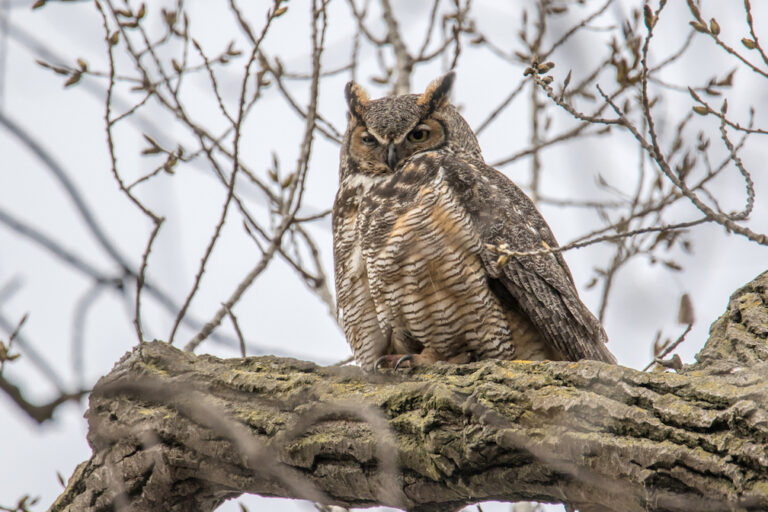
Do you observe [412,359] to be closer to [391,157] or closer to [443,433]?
[443,433]

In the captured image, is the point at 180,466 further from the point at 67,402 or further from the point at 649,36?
the point at 649,36

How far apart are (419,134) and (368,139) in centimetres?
25

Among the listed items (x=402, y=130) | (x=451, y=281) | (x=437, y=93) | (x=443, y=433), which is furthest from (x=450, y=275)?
(x=437, y=93)

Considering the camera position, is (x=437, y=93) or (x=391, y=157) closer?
(x=391, y=157)

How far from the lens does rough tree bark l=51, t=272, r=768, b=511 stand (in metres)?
1.79

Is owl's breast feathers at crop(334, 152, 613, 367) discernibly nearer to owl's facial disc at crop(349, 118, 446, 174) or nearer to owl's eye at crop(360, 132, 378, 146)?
owl's facial disc at crop(349, 118, 446, 174)

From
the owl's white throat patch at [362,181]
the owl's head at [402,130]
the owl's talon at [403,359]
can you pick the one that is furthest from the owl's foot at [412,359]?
the owl's head at [402,130]

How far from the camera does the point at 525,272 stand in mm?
2971

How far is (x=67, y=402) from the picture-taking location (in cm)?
88

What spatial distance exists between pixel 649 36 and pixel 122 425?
2.00 metres

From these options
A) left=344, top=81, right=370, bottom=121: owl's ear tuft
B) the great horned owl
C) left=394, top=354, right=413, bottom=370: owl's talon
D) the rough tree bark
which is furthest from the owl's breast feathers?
left=344, top=81, right=370, bottom=121: owl's ear tuft

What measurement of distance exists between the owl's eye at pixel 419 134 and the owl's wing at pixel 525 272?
1.38 ft

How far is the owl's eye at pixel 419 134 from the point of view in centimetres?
368

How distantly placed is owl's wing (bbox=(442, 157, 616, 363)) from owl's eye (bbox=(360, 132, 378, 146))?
1.72 feet
